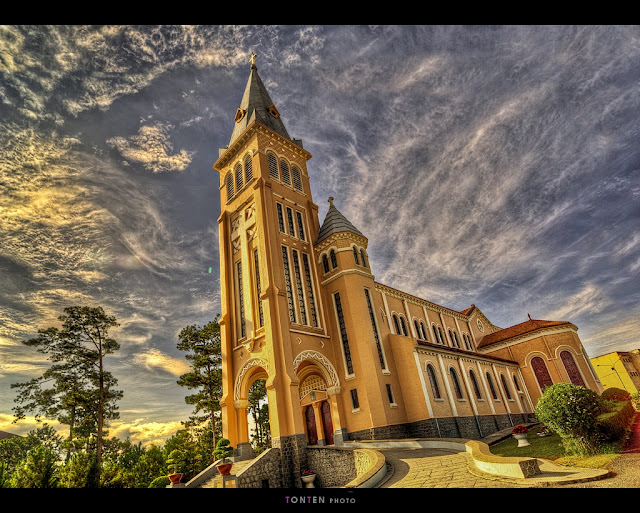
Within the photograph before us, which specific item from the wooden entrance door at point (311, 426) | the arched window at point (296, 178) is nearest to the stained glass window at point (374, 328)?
the wooden entrance door at point (311, 426)

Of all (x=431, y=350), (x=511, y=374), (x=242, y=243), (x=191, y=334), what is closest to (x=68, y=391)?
(x=191, y=334)

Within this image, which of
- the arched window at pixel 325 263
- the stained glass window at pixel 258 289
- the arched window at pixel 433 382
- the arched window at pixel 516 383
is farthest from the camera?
the arched window at pixel 516 383

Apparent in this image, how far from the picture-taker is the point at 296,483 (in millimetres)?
15672

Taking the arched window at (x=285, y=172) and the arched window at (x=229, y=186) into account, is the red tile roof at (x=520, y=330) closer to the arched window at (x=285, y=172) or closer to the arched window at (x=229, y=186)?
the arched window at (x=285, y=172)

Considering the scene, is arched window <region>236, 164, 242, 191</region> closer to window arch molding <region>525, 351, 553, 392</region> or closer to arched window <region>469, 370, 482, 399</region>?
A: arched window <region>469, 370, 482, 399</region>

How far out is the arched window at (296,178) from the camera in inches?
1055

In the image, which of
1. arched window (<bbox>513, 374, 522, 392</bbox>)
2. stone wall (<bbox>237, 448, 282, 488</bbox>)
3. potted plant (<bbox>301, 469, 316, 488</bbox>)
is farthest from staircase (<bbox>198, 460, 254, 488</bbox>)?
arched window (<bbox>513, 374, 522, 392</bbox>)

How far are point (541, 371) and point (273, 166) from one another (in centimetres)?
3064

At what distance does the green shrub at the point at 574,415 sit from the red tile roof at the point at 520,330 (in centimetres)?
2696

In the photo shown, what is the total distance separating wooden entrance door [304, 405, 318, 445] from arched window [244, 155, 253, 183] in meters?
16.7

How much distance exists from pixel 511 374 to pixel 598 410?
25154mm

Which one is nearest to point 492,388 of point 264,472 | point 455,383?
point 455,383

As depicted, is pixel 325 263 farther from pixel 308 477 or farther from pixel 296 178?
pixel 308 477
